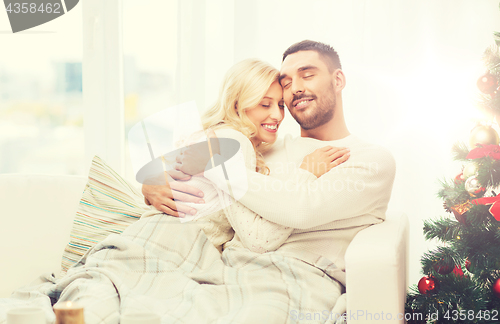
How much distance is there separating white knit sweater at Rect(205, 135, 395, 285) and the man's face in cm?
17

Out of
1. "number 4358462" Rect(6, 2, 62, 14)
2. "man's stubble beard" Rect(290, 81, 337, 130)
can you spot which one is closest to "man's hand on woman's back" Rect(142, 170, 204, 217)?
"man's stubble beard" Rect(290, 81, 337, 130)

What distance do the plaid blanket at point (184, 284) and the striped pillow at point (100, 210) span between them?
0.55 feet

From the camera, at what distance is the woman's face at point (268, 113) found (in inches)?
55.1

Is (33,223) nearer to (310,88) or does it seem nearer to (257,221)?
(257,221)

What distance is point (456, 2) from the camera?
160 cm

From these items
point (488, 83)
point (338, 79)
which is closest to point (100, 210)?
point (338, 79)

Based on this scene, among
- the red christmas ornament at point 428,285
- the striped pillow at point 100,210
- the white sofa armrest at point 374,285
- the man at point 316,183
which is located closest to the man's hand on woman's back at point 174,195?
the man at point 316,183

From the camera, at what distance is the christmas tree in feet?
3.91

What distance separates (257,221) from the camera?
124 centimetres

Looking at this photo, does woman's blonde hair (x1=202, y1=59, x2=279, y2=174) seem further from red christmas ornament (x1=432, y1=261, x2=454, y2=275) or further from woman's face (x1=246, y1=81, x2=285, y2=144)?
red christmas ornament (x1=432, y1=261, x2=454, y2=275)

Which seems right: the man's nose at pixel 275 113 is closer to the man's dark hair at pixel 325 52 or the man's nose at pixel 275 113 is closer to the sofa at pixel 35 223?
the man's dark hair at pixel 325 52

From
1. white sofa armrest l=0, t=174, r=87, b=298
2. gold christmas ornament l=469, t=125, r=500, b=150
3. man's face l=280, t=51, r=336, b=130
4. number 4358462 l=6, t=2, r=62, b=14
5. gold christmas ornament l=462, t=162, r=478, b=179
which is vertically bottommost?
white sofa armrest l=0, t=174, r=87, b=298

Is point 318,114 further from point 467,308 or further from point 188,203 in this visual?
point 467,308

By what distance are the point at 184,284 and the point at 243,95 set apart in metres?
0.61
